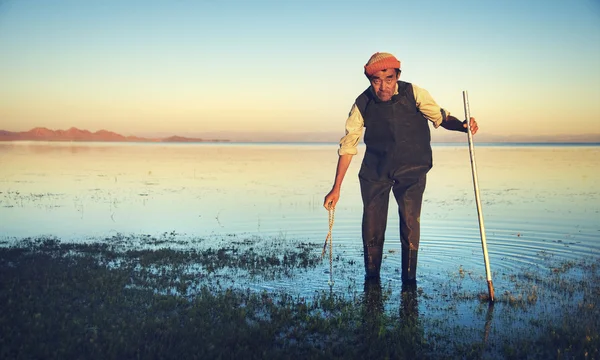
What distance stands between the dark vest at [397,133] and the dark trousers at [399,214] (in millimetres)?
170

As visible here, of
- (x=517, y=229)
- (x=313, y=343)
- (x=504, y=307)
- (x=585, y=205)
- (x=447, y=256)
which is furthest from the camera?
(x=585, y=205)

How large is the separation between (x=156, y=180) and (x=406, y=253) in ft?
91.7

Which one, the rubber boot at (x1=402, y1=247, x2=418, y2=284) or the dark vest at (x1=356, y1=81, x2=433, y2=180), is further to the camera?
the rubber boot at (x1=402, y1=247, x2=418, y2=284)

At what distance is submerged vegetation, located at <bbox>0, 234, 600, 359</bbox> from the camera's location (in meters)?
Answer: 5.98

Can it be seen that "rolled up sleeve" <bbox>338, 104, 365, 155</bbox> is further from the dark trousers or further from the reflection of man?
the dark trousers

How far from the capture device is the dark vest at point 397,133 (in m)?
Answer: 8.39

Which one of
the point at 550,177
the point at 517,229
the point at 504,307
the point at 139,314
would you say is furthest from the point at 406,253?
the point at 550,177

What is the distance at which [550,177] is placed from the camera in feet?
116

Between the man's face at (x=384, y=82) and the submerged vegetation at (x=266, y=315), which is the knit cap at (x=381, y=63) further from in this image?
the submerged vegetation at (x=266, y=315)

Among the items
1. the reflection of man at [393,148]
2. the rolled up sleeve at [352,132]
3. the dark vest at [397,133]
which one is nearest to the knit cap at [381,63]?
the reflection of man at [393,148]

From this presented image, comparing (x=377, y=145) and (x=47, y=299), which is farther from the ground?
(x=377, y=145)

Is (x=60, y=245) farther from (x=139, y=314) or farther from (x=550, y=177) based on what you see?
(x=550, y=177)

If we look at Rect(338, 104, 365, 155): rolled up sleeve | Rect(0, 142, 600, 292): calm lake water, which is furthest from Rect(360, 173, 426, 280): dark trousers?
Rect(338, 104, 365, 155): rolled up sleeve

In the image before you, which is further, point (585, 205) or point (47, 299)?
point (585, 205)
